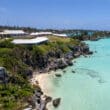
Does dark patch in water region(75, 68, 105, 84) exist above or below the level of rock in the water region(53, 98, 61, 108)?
below

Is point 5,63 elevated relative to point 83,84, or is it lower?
elevated

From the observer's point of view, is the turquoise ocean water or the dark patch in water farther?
the dark patch in water

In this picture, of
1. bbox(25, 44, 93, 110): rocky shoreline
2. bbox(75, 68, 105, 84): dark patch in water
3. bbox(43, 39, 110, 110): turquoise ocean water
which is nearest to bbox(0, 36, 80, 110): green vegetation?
bbox(25, 44, 93, 110): rocky shoreline

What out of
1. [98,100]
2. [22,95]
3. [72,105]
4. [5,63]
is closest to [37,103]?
[22,95]

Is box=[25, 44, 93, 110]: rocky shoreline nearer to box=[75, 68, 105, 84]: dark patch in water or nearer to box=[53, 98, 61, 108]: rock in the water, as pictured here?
box=[53, 98, 61, 108]: rock in the water

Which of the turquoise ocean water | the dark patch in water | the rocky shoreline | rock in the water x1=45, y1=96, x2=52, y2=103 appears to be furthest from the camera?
the dark patch in water

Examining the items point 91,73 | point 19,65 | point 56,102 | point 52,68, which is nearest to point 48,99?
point 56,102

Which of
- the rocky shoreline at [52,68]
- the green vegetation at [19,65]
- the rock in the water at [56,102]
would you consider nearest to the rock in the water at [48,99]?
the rocky shoreline at [52,68]

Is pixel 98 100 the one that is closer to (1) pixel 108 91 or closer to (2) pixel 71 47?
(1) pixel 108 91

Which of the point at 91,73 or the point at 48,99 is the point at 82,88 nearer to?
the point at 48,99
